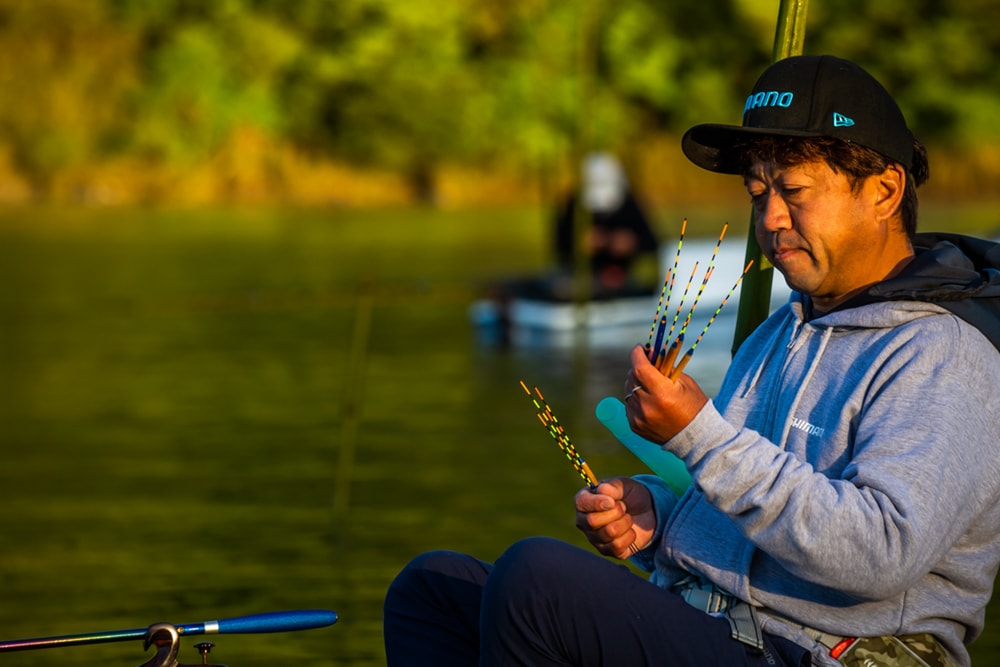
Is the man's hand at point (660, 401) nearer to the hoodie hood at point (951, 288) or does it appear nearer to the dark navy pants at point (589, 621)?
the dark navy pants at point (589, 621)

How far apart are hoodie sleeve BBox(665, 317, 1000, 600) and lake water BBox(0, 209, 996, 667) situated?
8.83ft

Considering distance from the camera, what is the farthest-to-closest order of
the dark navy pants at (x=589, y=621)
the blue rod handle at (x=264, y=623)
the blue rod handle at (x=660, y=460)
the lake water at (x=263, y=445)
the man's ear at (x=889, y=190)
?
the lake water at (x=263, y=445) → the blue rod handle at (x=660, y=460) → the blue rod handle at (x=264, y=623) → the man's ear at (x=889, y=190) → the dark navy pants at (x=589, y=621)

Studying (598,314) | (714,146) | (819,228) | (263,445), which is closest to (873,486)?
(819,228)

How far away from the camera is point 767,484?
243cm

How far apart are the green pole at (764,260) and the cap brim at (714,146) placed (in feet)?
1.40

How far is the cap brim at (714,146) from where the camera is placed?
9.12ft

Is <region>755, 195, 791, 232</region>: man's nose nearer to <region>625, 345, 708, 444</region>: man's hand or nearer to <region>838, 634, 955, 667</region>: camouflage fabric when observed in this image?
<region>625, 345, 708, 444</region>: man's hand

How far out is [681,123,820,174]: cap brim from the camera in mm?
2779

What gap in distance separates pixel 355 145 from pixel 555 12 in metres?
5.95

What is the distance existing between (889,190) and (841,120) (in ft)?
0.47

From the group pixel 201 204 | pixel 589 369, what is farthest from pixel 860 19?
pixel 589 369

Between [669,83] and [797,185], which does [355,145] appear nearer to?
[669,83]

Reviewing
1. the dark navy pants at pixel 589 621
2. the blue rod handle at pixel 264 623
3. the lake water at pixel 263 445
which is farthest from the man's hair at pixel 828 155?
the lake water at pixel 263 445

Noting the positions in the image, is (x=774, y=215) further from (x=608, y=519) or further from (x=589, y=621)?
(x=589, y=621)
